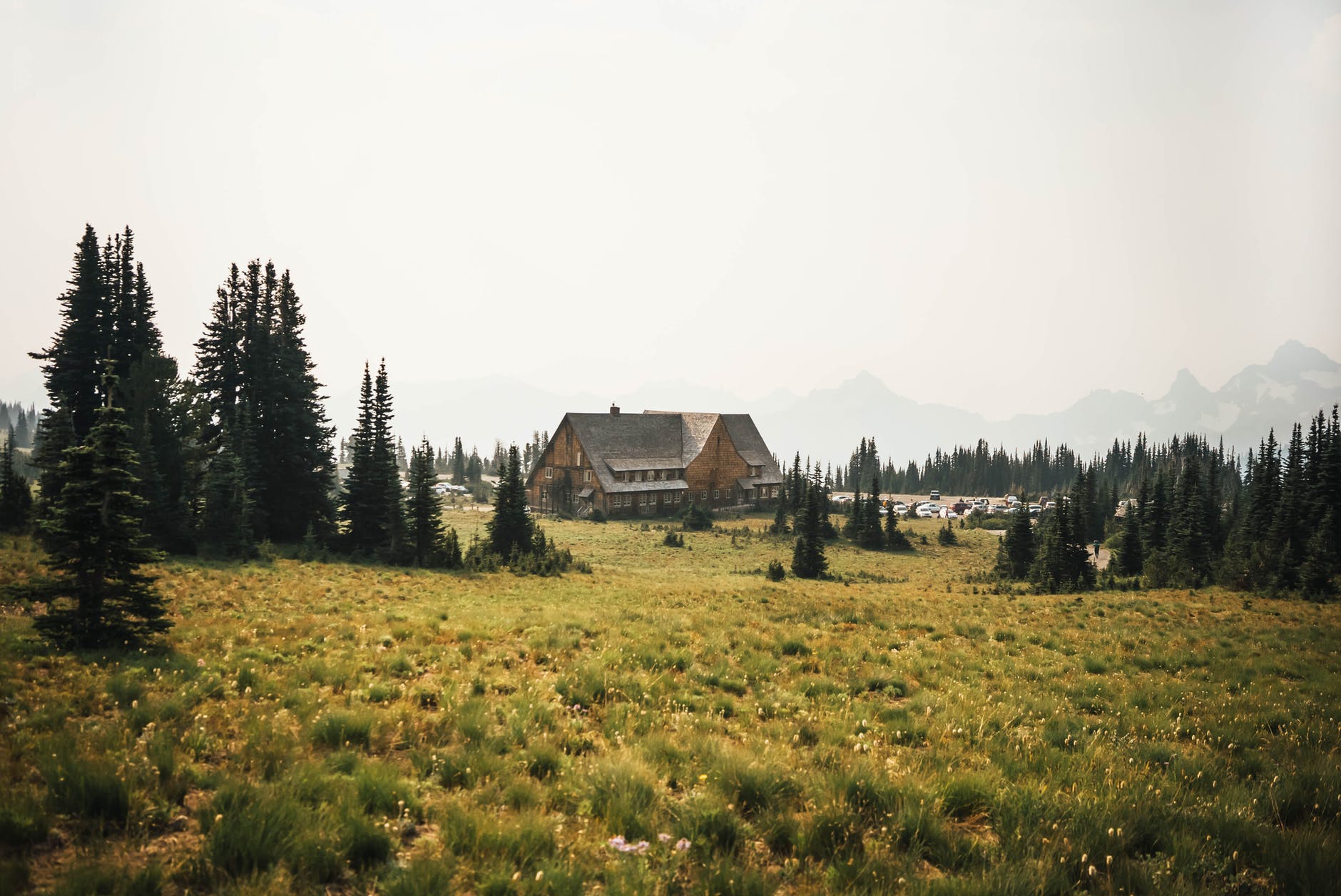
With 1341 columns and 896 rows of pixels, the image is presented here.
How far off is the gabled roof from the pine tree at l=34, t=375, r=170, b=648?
186 ft

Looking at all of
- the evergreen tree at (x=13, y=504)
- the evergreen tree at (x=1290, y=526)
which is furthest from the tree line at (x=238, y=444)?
the evergreen tree at (x=1290, y=526)

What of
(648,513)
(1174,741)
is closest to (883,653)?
(1174,741)

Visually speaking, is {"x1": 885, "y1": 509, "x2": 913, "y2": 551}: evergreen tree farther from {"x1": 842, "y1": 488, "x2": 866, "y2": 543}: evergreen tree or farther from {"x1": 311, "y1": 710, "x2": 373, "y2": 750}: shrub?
{"x1": 311, "y1": 710, "x2": 373, "y2": 750}: shrub

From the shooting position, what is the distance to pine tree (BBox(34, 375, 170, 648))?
9766 millimetres

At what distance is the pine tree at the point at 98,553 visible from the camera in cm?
977

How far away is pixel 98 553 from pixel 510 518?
25646 mm

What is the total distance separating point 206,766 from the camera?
5.96m

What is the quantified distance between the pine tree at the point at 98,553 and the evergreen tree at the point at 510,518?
79.6ft

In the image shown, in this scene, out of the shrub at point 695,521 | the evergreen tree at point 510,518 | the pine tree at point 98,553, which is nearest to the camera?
the pine tree at point 98,553

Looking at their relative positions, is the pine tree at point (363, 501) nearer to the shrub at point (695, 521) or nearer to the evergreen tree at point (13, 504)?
the evergreen tree at point (13, 504)

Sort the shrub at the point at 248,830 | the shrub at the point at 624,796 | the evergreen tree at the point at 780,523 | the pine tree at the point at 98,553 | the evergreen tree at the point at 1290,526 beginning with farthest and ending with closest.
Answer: the evergreen tree at the point at 780,523
the evergreen tree at the point at 1290,526
the pine tree at the point at 98,553
the shrub at the point at 624,796
the shrub at the point at 248,830

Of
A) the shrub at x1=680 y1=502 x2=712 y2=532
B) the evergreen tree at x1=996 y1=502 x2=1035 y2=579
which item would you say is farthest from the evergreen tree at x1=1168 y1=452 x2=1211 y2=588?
the shrub at x1=680 y1=502 x2=712 y2=532

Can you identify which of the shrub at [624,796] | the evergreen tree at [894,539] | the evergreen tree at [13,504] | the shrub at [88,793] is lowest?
the evergreen tree at [894,539]

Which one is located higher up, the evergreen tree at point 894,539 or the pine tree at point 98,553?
the pine tree at point 98,553
